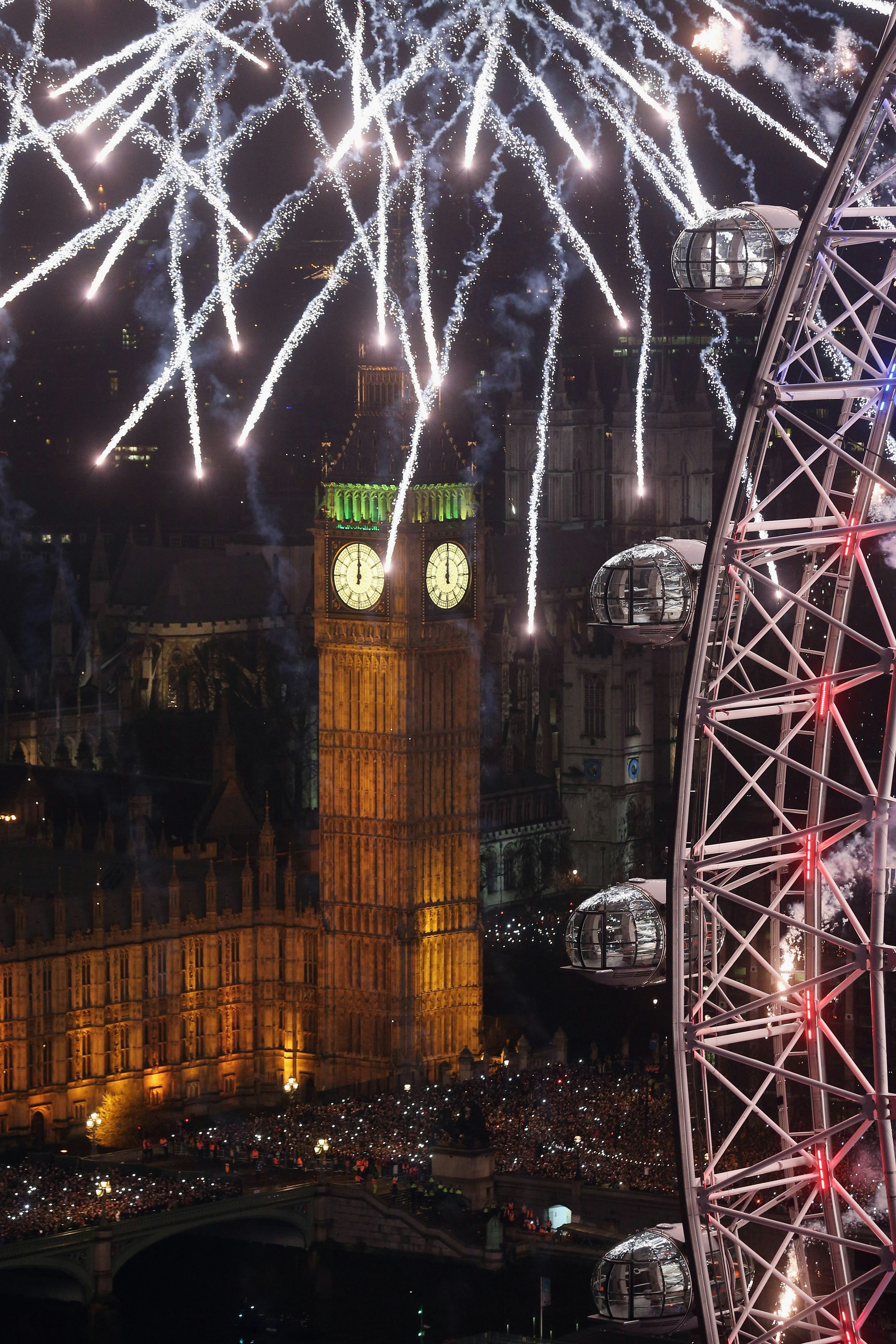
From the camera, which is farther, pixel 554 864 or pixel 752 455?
pixel 554 864

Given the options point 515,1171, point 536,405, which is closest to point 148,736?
point 536,405

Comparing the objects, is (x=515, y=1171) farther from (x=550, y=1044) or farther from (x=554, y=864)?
(x=554, y=864)

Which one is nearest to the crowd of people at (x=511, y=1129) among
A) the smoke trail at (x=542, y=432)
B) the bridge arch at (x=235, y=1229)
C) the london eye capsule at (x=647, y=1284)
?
the bridge arch at (x=235, y=1229)

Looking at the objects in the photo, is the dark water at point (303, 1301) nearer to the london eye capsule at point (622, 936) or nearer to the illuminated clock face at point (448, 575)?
the illuminated clock face at point (448, 575)

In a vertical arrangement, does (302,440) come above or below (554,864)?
above

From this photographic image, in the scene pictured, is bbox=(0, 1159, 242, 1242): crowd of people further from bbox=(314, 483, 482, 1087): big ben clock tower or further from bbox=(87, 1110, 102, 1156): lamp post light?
bbox=(314, 483, 482, 1087): big ben clock tower

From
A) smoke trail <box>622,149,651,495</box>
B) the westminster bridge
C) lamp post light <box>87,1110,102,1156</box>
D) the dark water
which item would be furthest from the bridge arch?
smoke trail <box>622,149,651,495</box>
